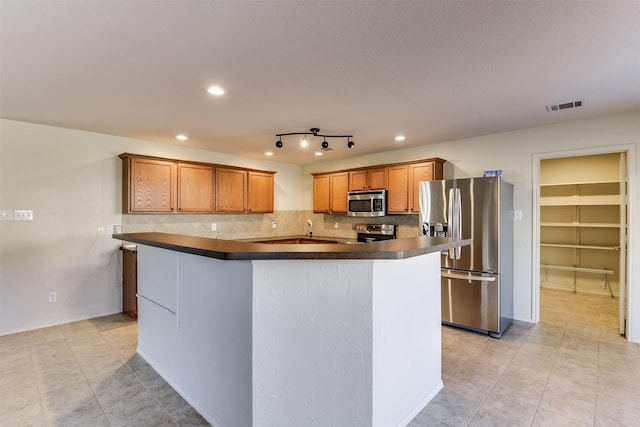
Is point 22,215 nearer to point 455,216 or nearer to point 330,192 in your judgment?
point 330,192

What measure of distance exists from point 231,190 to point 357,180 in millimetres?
2164

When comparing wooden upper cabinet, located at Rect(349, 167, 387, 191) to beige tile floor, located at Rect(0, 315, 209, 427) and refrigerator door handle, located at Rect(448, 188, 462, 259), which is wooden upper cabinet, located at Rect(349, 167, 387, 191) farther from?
beige tile floor, located at Rect(0, 315, 209, 427)

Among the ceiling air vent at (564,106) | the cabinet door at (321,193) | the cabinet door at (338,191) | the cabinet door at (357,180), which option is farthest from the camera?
the cabinet door at (321,193)

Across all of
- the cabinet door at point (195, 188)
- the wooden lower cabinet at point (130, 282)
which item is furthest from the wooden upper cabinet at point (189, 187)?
the wooden lower cabinet at point (130, 282)

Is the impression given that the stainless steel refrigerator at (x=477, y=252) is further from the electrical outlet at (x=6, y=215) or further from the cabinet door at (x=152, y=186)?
the electrical outlet at (x=6, y=215)

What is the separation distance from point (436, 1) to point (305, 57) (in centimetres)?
89

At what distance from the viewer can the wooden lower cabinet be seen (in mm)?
3971

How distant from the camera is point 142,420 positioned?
210 centimetres

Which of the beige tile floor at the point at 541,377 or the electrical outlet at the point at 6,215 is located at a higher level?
the electrical outlet at the point at 6,215

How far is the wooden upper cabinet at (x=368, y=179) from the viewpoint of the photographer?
5.16 meters

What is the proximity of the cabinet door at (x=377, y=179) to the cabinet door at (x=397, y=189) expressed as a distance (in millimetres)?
101

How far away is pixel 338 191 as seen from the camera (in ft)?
19.1

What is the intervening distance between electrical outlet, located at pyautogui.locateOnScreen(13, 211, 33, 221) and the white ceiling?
42.3 inches

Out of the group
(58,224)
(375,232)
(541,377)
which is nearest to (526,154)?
(375,232)
